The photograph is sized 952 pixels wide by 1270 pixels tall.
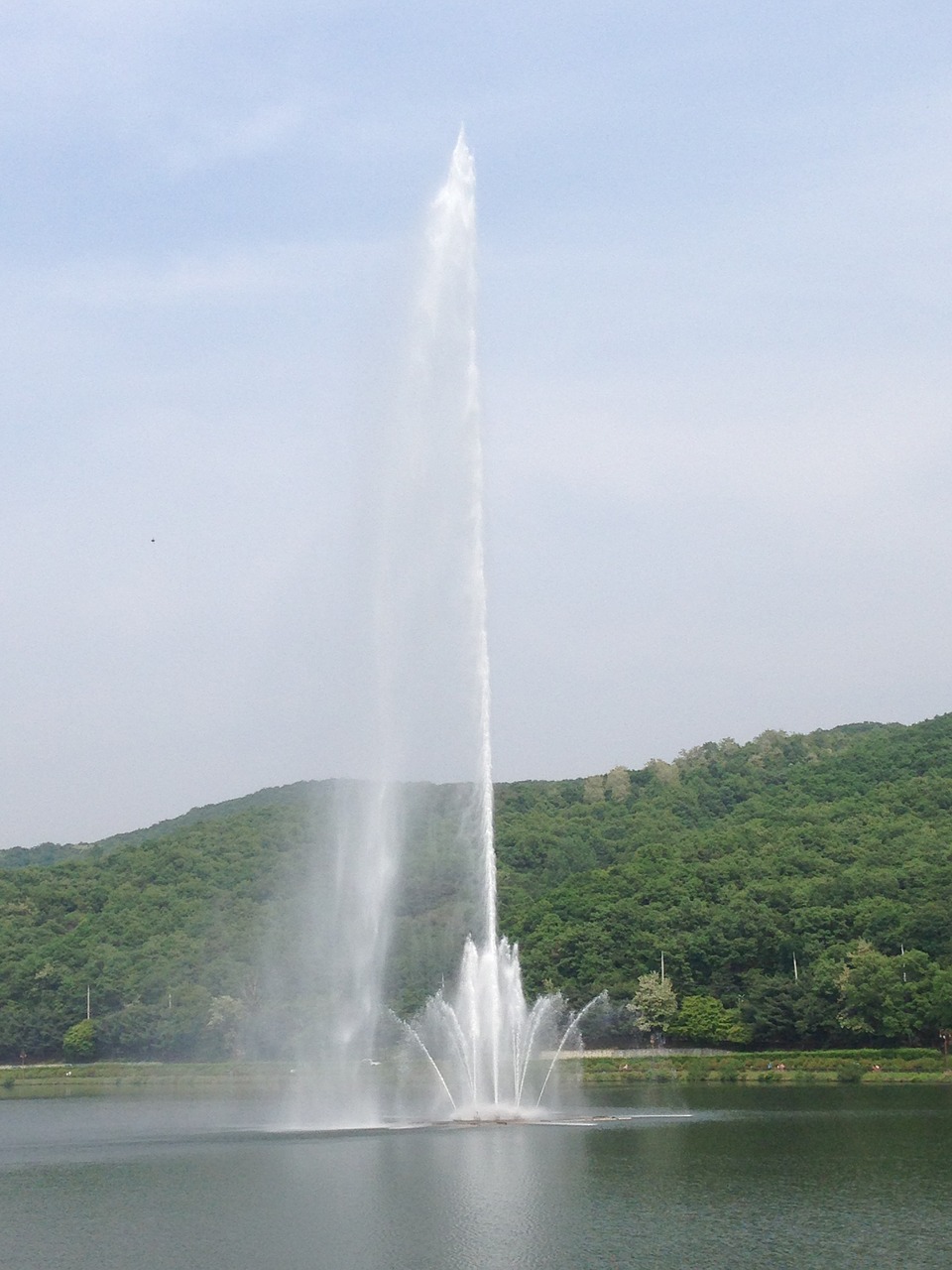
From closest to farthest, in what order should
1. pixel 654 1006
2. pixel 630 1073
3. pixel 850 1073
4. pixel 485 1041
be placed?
pixel 485 1041
pixel 850 1073
pixel 630 1073
pixel 654 1006

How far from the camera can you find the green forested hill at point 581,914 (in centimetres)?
7188

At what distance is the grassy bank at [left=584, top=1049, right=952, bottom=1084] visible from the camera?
6181 cm

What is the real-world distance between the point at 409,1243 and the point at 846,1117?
21.5m

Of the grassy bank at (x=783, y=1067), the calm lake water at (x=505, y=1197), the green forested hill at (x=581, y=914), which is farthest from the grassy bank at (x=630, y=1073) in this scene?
the calm lake water at (x=505, y=1197)

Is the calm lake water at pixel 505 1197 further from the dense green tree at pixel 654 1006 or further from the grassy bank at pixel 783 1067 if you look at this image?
the dense green tree at pixel 654 1006

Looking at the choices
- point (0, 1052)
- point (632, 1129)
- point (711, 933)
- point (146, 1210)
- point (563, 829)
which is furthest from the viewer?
point (563, 829)

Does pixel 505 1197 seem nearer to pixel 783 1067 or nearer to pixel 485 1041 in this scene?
pixel 485 1041

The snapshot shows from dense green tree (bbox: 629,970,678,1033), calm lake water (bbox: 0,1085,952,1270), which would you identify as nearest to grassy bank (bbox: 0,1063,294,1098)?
dense green tree (bbox: 629,970,678,1033)

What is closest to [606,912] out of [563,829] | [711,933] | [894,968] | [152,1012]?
[711,933]

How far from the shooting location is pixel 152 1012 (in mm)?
94312

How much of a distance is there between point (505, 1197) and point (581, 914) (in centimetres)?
6148

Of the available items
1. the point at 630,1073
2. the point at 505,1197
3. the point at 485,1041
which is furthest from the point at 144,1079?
the point at 505,1197

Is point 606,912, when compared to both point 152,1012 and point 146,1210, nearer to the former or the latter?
point 152,1012

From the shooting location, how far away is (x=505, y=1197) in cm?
3080
